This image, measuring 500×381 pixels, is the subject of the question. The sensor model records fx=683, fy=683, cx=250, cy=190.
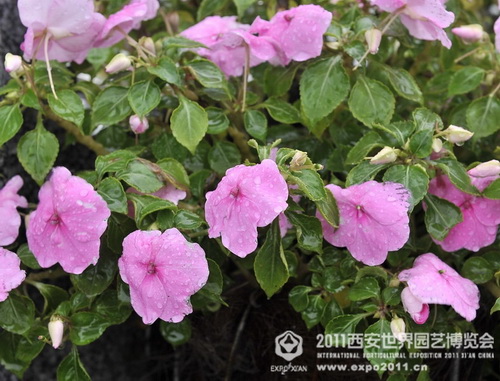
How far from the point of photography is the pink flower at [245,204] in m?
0.75

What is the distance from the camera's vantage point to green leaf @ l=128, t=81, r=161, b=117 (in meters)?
0.90

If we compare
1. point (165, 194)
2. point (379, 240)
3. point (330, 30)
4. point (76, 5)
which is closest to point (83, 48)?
point (76, 5)

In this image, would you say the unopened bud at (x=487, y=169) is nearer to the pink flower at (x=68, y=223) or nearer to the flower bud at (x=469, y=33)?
the flower bud at (x=469, y=33)

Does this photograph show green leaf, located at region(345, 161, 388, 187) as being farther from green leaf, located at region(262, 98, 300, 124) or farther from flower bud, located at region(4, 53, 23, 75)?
flower bud, located at region(4, 53, 23, 75)

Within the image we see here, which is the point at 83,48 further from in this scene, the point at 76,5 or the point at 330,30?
the point at 330,30

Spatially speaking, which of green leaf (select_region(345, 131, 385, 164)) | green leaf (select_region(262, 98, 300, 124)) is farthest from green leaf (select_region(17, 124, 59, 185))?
green leaf (select_region(345, 131, 385, 164))

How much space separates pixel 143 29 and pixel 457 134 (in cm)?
71

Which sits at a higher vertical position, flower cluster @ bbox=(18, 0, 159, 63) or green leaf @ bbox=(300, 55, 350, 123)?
flower cluster @ bbox=(18, 0, 159, 63)

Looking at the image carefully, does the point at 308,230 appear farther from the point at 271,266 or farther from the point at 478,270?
the point at 478,270

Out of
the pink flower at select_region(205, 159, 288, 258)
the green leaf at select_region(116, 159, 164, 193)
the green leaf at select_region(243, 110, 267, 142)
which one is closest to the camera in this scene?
the pink flower at select_region(205, 159, 288, 258)

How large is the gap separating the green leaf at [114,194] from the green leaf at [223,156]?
0.19 metres

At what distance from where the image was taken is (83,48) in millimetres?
976

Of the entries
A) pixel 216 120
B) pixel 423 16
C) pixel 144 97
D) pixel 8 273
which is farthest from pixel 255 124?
pixel 8 273

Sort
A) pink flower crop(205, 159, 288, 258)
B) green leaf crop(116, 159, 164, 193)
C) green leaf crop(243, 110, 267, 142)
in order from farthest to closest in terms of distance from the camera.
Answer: green leaf crop(243, 110, 267, 142) < green leaf crop(116, 159, 164, 193) < pink flower crop(205, 159, 288, 258)
